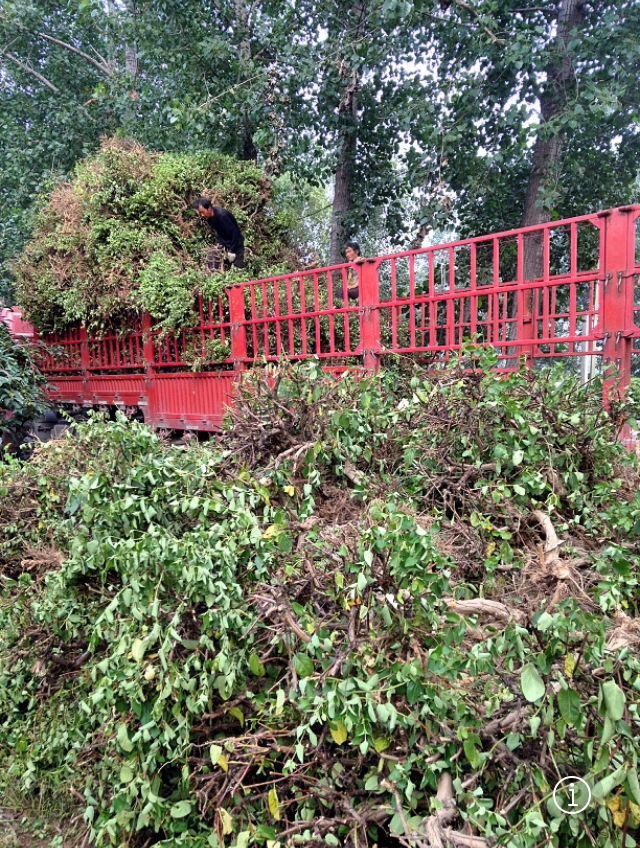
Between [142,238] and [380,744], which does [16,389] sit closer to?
[142,238]

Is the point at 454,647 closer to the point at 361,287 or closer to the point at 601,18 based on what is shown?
the point at 361,287

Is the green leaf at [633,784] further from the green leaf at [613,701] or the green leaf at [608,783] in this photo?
the green leaf at [613,701]

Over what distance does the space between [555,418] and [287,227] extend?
5.85 meters

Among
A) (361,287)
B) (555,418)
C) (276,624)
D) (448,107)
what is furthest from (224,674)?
(448,107)

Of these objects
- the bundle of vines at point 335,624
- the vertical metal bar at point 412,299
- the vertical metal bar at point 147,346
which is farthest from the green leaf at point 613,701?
the vertical metal bar at point 147,346

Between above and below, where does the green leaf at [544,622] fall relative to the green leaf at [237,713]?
above

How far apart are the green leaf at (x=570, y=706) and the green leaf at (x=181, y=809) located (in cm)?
123

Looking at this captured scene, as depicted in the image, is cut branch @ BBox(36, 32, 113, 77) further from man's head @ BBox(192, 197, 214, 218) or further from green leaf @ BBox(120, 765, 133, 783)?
green leaf @ BBox(120, 765, 133, 783)

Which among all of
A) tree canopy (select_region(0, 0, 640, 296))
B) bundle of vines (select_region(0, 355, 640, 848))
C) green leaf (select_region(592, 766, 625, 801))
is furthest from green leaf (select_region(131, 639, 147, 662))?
tree canopy (select_region(0, 0, 640, 296))

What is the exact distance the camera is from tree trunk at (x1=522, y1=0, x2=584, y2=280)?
7855 mm

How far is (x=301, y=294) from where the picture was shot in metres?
5.18

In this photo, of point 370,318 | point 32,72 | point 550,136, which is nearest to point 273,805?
point 370,318

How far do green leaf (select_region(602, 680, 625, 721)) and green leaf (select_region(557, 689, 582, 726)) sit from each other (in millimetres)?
109

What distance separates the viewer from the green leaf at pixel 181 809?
2.06 meters
